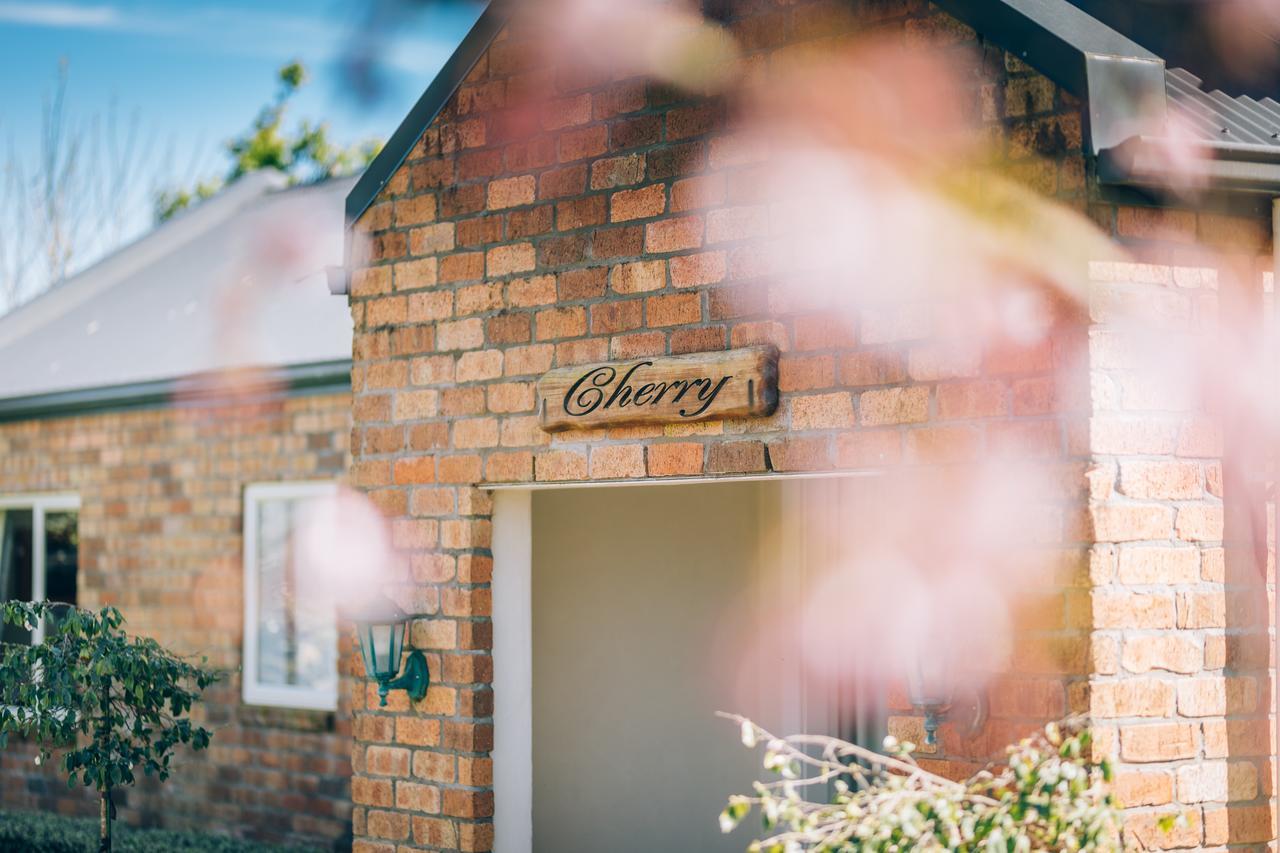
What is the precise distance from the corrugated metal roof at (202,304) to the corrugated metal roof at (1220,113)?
17.4 ft

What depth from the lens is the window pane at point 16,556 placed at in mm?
11000

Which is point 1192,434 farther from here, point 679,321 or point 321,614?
point 321,614

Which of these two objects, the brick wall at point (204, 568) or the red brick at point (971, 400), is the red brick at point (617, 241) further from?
the brick wall at point (204, 568)

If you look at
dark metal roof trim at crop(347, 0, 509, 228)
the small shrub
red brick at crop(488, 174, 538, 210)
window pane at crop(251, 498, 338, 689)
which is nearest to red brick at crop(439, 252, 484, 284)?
red brick at crop(488, 174, 538, 210)

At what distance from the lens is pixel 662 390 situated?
15.6 ft

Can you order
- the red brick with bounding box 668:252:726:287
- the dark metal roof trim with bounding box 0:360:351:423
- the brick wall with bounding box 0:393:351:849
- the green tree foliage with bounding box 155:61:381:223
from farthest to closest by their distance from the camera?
the green tree foliage with bounding box 155:61:381:223 < the brick wall with bounding box 0:393:351:849 < the dark metal roof trim with bounding box 0:360:351:423 < the red brick with bounding box 668:252:726:287

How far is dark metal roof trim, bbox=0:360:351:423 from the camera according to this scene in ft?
28.6

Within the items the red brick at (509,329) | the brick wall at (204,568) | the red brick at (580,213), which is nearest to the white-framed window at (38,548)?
the brick wall at (204,568)

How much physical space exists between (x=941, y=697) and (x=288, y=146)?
2458cm

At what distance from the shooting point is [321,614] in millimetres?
9164

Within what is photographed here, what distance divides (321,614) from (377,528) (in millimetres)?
3736

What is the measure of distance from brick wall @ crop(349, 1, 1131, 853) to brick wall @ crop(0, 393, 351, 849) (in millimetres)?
3339

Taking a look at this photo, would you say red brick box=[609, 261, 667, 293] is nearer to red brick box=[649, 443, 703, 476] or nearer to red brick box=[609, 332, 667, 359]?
red brick box=[609, 332, 667, 359]

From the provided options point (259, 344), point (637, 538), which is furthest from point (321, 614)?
point (637, 538)
